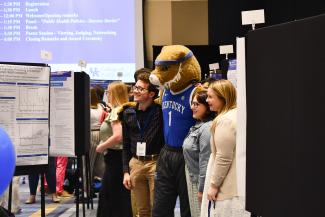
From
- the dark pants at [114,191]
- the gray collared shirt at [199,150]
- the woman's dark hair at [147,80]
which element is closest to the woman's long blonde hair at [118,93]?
the dark pants at [114,191]

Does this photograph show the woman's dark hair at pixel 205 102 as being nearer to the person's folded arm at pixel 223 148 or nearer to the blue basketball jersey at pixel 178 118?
the blue basketball jersey at pixel 178 118

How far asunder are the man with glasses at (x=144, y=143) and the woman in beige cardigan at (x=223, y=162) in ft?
2.70

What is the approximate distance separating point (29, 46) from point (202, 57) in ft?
9.96

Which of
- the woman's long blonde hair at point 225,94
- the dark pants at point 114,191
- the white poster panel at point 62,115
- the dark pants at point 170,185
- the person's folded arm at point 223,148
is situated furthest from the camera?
the dark pants at point 114,191

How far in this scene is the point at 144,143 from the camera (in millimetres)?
3848

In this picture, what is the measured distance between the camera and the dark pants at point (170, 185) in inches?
136

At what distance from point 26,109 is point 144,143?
94 centimetres

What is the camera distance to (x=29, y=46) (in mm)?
9453

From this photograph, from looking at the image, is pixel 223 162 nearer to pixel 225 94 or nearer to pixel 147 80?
pixel 225 94

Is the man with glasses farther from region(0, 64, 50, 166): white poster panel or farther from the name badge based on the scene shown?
region(0, 64, 50, 166): white poster panel

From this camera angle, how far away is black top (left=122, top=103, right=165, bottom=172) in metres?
3.86

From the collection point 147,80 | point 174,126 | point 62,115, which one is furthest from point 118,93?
point 174,126

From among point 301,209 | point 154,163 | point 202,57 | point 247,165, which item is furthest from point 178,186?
point 202,57

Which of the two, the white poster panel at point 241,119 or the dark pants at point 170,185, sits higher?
the white poster panel at point 241,119
